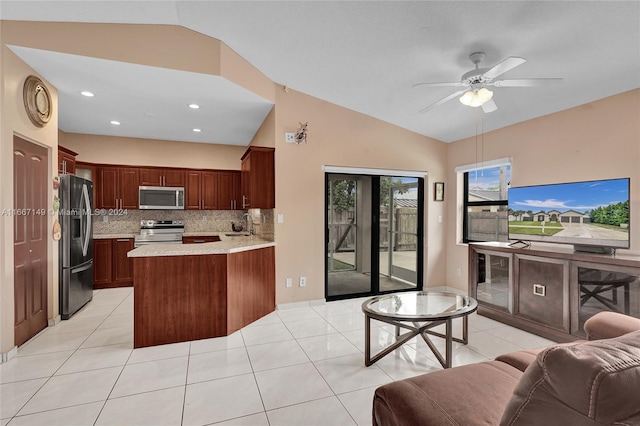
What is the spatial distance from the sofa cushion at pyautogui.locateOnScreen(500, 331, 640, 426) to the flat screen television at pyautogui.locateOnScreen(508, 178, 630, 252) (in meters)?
2.75

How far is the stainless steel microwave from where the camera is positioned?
5.50m

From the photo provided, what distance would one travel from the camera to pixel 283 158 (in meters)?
4.05

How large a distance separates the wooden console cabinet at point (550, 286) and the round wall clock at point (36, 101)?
499 centimetres

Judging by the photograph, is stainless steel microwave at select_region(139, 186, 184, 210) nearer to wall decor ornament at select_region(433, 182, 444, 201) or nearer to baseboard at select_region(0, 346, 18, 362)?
baseboard at select_region(0, 346, 18, 362)

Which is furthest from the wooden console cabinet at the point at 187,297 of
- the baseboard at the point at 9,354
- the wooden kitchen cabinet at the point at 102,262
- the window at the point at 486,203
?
the window at the point at 486,203

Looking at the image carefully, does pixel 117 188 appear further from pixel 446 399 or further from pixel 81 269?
pixel 446 399

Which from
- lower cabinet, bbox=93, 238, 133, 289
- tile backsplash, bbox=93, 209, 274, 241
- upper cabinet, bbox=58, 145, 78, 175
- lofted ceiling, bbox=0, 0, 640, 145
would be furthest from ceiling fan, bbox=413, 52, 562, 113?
lower cabinet, bbox=93, 238, 133, 289

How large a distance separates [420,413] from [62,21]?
396 centimetres

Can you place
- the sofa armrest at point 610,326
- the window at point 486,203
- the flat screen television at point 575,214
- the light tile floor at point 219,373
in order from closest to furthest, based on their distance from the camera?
the sofa armrest at point 610,326, the light tile floor at point 219,373, the flat screen television at point 575,214, the window at point 486,203

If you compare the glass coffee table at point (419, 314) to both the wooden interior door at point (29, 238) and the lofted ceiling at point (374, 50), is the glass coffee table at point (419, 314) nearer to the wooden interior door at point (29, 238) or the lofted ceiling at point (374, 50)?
the lofted ceiling at point (374, 50)

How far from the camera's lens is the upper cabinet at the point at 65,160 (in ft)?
13.3

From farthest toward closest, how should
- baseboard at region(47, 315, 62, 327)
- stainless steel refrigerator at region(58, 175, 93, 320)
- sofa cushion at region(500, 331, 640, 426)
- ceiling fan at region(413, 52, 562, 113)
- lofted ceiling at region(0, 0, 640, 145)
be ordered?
stainless steel refrigerator at region(58, 175, 93, 320) < baseboard at region(47, 315, 62, 327) < ceiling fan at region(413, 52, 562, 113) < lofted ceiling at region(0, 0, 640, 145) < sofa cushion at region(500, 331, 640, 426)

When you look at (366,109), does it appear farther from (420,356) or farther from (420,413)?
(420,413)

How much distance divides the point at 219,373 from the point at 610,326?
2.64m
